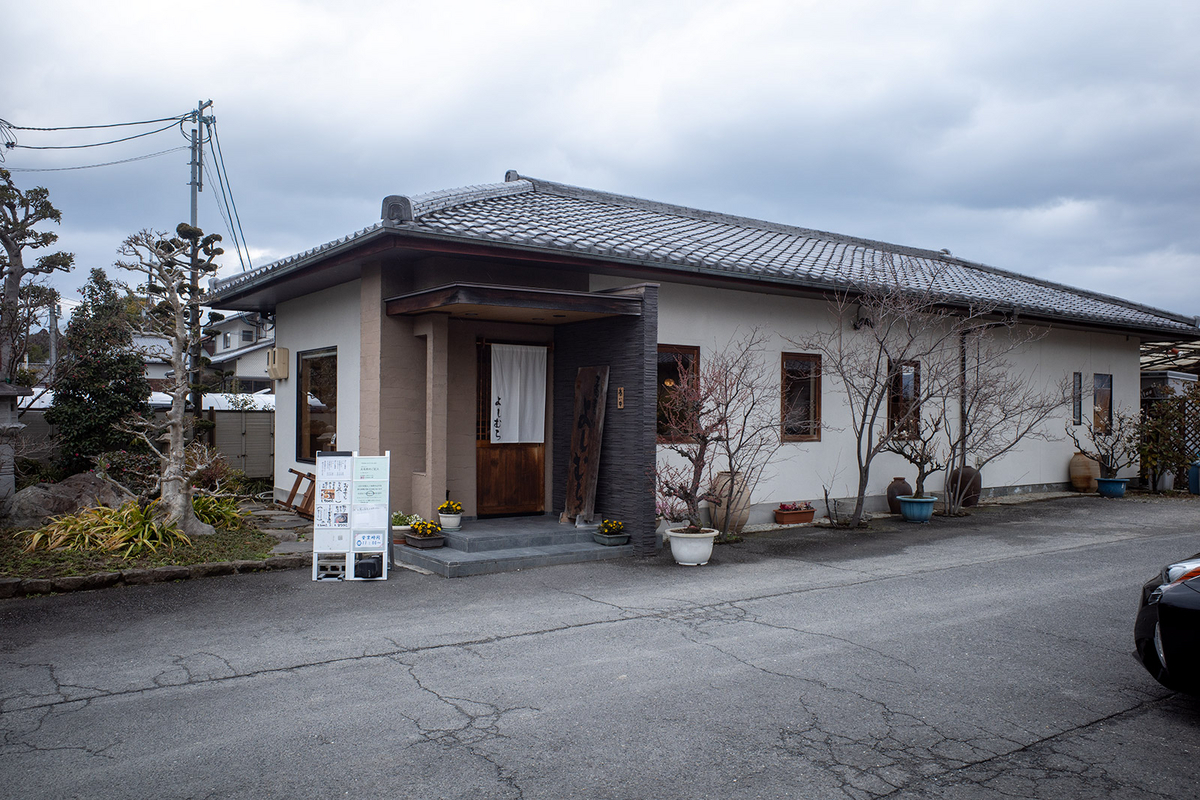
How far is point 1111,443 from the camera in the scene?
16094 millimetres

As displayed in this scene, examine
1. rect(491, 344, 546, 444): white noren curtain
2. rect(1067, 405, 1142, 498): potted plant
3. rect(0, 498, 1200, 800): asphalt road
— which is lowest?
rect(0, 498, 1200, 800): asphalt road

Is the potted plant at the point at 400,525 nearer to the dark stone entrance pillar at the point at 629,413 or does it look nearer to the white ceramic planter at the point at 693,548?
the dark stone entrance pillar at the point at 629,413

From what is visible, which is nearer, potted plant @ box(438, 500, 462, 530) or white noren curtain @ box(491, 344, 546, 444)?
potted plant @ box(438, 500, 462, 530)

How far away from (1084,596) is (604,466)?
4.83 meters

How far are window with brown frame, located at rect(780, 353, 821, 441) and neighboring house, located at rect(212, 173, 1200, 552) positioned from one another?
0.04m

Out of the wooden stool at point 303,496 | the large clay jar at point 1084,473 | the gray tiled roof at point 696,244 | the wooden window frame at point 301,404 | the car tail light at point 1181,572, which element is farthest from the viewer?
the large clay jar at point 1084,473

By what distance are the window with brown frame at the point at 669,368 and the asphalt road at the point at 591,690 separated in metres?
2.67

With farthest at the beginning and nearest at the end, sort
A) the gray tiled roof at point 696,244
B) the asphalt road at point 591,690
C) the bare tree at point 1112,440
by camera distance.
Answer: the bare tree at point 1112,440
the gray tiled roof at point 696,244
the asphalt road at point 591,690

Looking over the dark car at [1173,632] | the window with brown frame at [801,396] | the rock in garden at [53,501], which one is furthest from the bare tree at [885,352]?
the rock in garden at [53,501]

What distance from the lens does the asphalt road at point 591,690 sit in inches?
138

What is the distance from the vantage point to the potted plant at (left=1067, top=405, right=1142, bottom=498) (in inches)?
587

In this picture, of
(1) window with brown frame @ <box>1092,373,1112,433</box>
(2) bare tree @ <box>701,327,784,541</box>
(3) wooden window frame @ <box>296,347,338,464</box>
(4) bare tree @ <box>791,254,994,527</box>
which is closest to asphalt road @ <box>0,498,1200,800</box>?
(2) bare tree @ <box>701,327,784,541</box>

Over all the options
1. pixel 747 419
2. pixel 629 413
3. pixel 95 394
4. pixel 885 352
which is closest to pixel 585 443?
pixel 629 413

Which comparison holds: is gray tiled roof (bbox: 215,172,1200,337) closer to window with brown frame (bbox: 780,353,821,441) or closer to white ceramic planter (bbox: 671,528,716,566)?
window with brown frame (bbox: 780,353,821,441)
